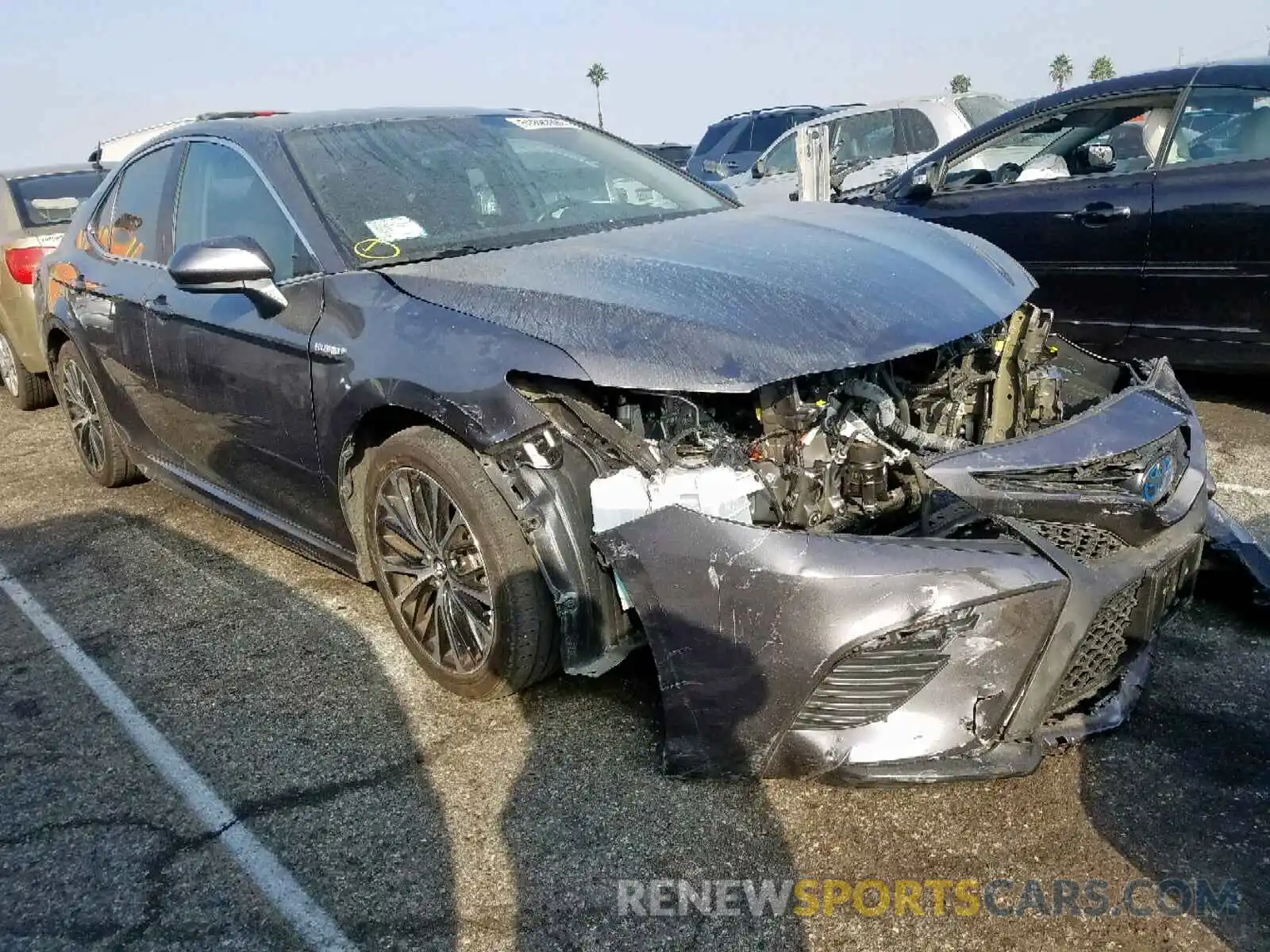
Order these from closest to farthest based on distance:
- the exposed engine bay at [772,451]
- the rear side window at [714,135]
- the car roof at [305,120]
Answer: the exposed engine bay at [772,451]
the car roof at [305,120]
the rear side window at [714,135]

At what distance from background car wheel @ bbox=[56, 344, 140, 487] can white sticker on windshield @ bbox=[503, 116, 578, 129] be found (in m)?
2.31

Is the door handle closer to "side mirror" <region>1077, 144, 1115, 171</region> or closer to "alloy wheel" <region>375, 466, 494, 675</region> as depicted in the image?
"side mirror" <region>1077, 144, 1115, 171</region>

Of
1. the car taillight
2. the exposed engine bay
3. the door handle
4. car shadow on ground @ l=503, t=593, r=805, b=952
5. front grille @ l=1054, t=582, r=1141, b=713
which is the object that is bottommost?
car shadow on ground @ l=503, t=593, r=805, b=952

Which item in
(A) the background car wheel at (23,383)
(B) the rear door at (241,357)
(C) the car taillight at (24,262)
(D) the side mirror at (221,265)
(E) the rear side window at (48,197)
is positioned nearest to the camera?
(D) the side mirror at (221,265)

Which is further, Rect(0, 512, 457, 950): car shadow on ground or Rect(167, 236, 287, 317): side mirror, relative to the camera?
Rect(167, 236, 287, 317): side mirror

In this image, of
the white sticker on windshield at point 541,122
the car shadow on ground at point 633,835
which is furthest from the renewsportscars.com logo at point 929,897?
the white sticker on windshield at point 541,122

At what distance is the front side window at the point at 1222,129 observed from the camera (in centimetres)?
486

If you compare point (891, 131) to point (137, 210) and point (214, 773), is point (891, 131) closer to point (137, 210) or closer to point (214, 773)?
point (137, 210)

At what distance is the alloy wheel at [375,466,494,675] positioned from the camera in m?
2.89

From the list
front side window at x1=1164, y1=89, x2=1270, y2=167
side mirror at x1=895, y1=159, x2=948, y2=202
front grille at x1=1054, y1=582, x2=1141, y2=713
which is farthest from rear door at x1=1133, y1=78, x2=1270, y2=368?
front grille at x1=1054, y1=582, x2=1141, y2=713

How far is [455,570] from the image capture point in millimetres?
2949

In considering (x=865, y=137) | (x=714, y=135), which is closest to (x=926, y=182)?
(x=865, y=137)

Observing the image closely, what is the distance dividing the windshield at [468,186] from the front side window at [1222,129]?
2.53 m

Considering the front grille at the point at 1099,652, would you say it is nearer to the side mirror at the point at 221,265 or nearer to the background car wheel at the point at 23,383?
the side mirror at the point at 221,265
